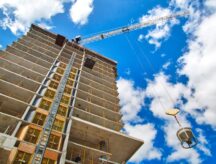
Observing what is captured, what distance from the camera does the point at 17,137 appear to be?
18.8 m

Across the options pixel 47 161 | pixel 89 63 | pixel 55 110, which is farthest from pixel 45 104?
pixel 89 63

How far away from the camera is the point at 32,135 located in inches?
762

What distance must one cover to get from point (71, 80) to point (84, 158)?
548 inches

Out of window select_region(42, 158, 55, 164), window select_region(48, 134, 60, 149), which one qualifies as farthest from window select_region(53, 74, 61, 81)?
window select_region(42, 158, 55, 164)

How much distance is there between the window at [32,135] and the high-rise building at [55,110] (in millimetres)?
89

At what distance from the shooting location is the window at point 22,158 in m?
16.6

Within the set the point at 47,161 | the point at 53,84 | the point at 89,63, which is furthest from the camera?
the point at 89,63

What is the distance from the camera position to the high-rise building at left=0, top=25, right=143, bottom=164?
1888 centimetres

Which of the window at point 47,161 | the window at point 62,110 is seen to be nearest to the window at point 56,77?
the window at point 62,110

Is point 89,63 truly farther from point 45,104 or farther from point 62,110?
point 45,104

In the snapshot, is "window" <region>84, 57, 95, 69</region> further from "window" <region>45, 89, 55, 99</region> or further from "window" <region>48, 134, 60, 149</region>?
"window" <region>48, 134, 60, 149</region>

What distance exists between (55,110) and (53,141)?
4453 mm

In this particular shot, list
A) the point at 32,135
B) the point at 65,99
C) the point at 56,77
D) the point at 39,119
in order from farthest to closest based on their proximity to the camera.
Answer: the point at 56,77, the point at 65,99, the point at 39,119, the point at 32,135

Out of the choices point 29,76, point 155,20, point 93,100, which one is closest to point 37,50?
point 29,76
